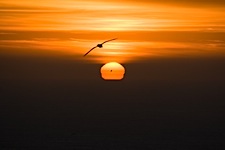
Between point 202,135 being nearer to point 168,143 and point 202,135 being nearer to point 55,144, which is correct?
point 168,143

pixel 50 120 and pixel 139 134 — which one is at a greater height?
pixel 50 120

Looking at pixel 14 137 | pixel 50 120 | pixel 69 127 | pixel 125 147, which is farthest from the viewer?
pixel 50 120

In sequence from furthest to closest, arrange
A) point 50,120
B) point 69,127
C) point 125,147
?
point 50,120 → point 69,127 → point 125,147

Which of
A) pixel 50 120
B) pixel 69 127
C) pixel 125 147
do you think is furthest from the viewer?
pixel 50 120

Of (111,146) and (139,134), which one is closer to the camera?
(111,146)

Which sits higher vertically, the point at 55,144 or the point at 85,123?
the point at 85,123

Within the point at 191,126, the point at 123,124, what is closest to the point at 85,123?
the point at 123,124

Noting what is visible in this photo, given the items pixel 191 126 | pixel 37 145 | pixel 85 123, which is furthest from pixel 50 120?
pixel 37 145

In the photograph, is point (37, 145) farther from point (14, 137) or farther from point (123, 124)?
point (123, 124)

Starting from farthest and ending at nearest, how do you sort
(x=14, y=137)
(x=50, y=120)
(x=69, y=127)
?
(x=50, y=120)
(x=69, y=127)
(x=14, y=137)
